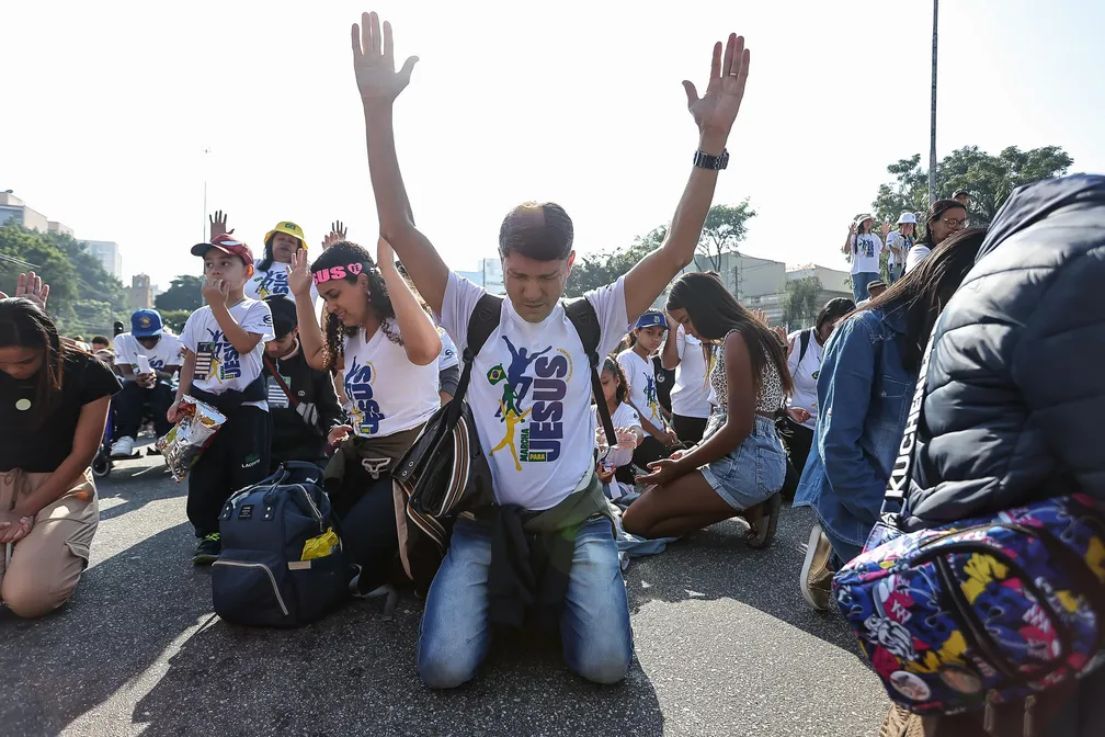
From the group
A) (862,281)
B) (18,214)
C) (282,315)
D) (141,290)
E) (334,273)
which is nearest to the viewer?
(334,273)

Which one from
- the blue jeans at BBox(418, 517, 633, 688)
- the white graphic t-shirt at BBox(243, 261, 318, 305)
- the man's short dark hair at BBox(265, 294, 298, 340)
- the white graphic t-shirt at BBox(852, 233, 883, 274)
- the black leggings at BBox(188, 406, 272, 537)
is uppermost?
the white graphic t-shirt at BBox(852, 233, 883, 274)

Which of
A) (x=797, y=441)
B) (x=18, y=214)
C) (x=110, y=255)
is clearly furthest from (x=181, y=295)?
(x=110, y=255)

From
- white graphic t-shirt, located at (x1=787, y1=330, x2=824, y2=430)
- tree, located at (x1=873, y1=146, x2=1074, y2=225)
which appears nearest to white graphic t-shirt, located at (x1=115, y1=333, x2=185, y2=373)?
white graphic t-shirt, located at (x1=787, y1=330, x2=824, y2=430)

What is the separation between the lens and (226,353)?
4.14m

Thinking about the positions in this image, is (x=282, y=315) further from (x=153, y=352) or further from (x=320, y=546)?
(x=153, y=352)

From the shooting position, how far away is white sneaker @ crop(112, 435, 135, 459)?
7.29 meters

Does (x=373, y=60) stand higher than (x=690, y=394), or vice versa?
(x=373, y=60)

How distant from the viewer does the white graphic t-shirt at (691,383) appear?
5867 mm

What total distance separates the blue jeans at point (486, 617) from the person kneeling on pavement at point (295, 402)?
8.76 feet

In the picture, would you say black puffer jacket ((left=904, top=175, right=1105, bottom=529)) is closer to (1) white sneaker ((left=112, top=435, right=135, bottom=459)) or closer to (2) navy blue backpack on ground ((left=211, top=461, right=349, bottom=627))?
(2) navy blue backpack on ground ((left=211, top=461, right=349, bottom=627))

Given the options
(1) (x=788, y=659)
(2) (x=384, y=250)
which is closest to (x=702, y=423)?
(1) (x=788, y=659)

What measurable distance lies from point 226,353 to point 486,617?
2.76 m

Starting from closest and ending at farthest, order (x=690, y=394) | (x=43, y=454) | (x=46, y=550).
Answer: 1. (x=46, y=550)
2. (x=43, y=454)
3. (x=690, y=394)

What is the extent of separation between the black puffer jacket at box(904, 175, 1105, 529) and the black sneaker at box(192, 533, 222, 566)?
3.80 m
